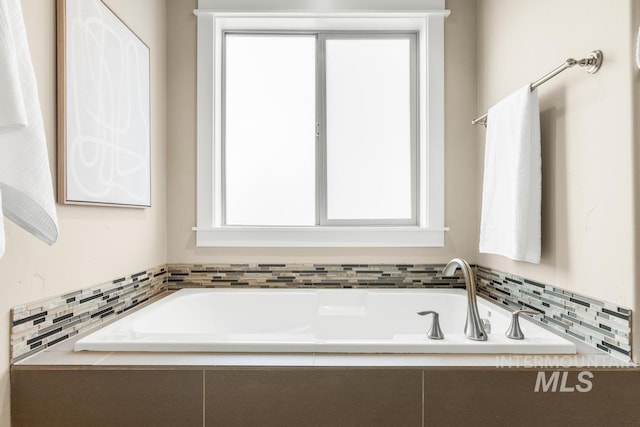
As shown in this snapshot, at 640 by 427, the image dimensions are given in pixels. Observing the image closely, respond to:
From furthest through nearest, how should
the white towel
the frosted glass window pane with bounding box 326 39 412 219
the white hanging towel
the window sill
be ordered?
the frosted glass window pane with bounding box 326 39 412 219 → the window sill → the white towel → the white hanging towel

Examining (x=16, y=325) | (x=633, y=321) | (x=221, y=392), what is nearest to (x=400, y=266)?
(x=633, y=321)

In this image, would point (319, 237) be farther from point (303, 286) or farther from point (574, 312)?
point (574, 312)

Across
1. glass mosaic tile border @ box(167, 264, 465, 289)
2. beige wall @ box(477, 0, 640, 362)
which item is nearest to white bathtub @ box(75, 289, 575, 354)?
glass mosaic tile border @ box(167, 264, 465, 289)

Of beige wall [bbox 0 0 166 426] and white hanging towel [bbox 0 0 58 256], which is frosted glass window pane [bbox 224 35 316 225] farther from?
white hanging towel [bbox 0 0 58 256]

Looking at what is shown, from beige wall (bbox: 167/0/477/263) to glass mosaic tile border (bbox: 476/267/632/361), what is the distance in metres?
0.42

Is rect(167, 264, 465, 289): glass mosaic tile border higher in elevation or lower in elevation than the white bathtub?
higher

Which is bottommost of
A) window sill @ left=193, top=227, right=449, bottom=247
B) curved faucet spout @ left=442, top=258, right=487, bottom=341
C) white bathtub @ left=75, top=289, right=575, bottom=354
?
white bathtub @ left=75, top=289, right=575, bottom=354

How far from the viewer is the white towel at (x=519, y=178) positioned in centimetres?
148

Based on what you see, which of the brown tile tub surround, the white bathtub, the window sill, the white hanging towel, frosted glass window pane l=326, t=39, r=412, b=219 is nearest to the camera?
the white hanging towel

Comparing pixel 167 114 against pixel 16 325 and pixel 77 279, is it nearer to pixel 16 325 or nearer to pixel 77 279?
pixel 77 279

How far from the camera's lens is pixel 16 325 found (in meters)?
1.11

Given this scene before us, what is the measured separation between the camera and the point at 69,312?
4.38ft

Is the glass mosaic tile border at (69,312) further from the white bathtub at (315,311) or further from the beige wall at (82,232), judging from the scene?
the white bathtub at (315,311)

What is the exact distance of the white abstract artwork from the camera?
132cm
